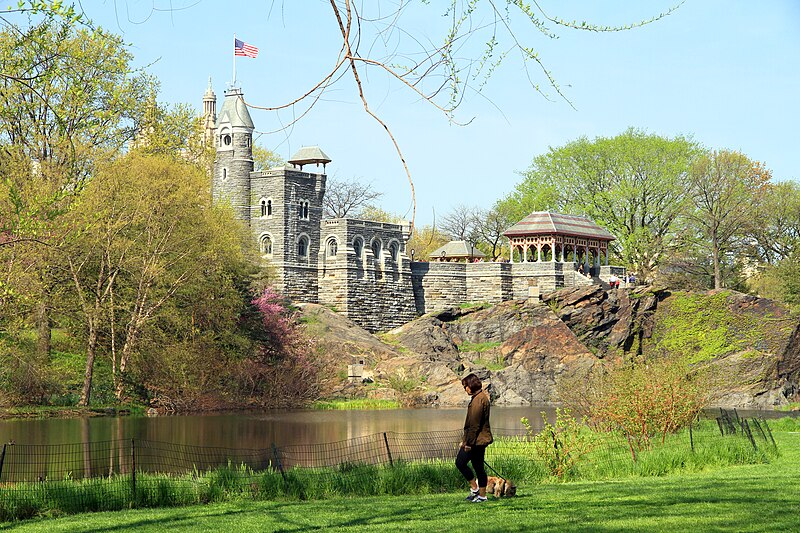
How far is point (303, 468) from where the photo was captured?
19203 millimetres

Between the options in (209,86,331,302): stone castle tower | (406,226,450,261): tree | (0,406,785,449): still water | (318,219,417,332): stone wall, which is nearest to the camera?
(0,406,785,449): still water

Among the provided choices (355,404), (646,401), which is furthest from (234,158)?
(646,401)

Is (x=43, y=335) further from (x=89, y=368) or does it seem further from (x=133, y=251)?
(x=133, y=251)

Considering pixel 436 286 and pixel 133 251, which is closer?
pixel 133 251

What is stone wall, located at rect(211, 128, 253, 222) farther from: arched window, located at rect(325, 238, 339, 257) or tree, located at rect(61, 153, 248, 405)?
tree, located at rect(61, 153, 248, 405)

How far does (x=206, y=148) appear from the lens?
211 ft

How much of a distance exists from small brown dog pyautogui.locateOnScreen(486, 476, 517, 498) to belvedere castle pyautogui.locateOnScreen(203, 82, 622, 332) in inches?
→ 1705

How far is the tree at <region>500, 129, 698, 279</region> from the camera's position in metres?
73.2

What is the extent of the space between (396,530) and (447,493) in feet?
14.3

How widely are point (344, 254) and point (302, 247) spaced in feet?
7.76

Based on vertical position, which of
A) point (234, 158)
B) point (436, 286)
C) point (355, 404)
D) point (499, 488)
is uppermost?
point (234, 158)

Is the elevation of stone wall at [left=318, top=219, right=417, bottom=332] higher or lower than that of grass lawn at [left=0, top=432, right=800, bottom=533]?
higher

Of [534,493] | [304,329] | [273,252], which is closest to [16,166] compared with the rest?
[304,329]

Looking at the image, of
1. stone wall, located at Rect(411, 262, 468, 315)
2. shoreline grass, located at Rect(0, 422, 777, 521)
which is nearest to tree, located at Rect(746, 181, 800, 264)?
stone wall, located at Rect(411, 262, 468, 315)
